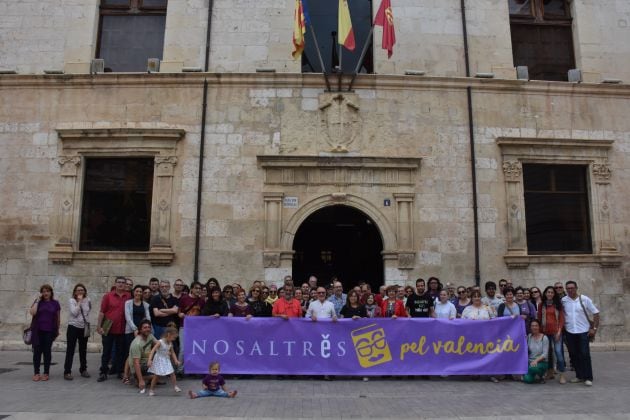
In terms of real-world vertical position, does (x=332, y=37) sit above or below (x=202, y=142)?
above

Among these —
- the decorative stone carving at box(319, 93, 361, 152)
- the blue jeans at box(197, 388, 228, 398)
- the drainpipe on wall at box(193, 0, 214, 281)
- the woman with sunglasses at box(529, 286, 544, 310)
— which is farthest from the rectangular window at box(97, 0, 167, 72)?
the woman with sunglasses at box(529, 286, 544, 310)

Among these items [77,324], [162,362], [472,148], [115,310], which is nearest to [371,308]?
[162,362]

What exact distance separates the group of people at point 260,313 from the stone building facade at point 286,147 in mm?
3110

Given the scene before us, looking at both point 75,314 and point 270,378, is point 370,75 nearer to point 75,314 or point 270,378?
point 270,378

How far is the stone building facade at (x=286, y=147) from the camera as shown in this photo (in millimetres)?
13148

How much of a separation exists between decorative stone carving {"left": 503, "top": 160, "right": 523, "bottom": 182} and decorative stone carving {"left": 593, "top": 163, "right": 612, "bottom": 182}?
2.18m

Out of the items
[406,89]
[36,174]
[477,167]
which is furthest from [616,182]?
[36,174]

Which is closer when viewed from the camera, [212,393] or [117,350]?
[212,393]

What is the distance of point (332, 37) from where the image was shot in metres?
14.8

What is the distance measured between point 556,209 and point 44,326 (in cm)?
1276

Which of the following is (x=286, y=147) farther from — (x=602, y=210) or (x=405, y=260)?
(x=602, y=210)

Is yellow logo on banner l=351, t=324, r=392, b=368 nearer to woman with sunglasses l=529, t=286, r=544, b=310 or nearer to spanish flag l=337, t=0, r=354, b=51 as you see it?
woman with sunglasses l=529, t=286, r=544, b=310

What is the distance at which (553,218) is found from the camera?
1393cm

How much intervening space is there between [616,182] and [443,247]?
17.4ft
